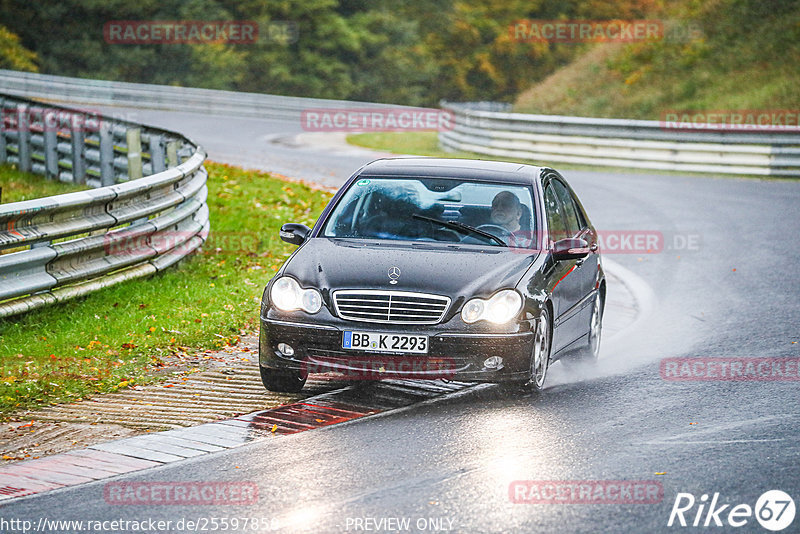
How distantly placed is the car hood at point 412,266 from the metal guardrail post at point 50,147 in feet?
37.5

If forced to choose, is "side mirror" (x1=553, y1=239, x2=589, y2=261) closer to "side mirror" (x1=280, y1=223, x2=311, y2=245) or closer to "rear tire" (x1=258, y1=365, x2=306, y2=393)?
"side mirror" (x1=280, y1=223, x2=311, y2=245)

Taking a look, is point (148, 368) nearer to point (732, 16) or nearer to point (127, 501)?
point (127, 501)

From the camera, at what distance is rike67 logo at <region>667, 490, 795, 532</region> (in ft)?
17.9

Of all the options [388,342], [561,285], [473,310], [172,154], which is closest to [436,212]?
[561,285]

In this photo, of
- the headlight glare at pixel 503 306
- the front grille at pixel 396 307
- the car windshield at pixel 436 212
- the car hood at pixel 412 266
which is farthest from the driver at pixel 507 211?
the front grille at pixel 396 307

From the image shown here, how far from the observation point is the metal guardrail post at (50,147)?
18.7 metres

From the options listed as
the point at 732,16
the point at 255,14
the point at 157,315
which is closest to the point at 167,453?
the point at 157,315

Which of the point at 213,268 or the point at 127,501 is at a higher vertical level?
the point at 127,501

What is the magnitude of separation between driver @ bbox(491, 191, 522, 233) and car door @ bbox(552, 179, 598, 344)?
646 mm

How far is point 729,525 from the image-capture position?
17.9 feet

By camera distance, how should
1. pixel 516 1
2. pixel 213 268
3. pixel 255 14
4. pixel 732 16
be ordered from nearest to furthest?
1. pixel 213 268
2. pixel 732 16
3. pixel 255 14
4. pixel 516 1

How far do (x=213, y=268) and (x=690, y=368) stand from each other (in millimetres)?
5824

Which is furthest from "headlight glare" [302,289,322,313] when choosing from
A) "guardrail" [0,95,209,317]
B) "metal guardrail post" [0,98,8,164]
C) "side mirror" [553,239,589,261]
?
"metal guardrail post" [0,98,8,164]

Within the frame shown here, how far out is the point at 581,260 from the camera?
9.43 m
